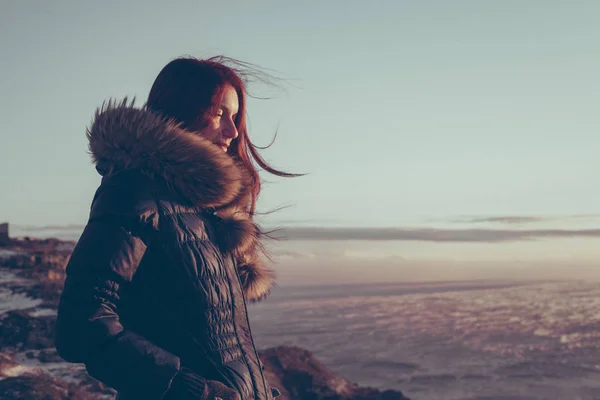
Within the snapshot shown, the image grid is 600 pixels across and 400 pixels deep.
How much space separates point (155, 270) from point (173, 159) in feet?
1.49

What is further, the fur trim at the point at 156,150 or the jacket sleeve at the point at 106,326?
the fur trim at the point at 156,150

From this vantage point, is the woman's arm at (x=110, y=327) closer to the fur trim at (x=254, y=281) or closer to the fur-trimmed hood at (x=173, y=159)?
the fur-trimmed hood at (x=173, y=159)

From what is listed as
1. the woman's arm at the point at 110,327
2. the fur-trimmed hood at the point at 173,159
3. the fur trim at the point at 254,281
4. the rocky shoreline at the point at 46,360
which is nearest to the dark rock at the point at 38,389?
the rocky shoreline at the point at 46,360

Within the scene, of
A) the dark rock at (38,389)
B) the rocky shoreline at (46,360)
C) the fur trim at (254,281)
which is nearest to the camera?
the fur trim at (254,281)

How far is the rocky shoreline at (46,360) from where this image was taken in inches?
274

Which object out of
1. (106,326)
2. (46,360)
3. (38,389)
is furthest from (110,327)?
(46,360)

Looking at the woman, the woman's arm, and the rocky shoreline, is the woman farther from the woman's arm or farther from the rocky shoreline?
the rocky shoreline

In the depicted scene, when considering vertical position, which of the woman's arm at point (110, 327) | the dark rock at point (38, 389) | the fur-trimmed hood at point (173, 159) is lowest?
the dark rock at point (38, 389)

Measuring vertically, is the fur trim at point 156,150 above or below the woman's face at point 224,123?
below

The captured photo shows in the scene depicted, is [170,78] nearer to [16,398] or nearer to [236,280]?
[236,280]

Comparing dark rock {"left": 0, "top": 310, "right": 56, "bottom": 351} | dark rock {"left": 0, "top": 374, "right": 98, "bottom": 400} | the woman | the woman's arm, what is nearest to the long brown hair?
the woman

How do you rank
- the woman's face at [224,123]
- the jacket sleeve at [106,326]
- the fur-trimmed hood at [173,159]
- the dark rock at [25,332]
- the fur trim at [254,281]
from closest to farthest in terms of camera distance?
the jacket sleeve at [106,326] → the fur-trimmed hood at [173,159] → the woman's face at [224,123] → the fur trim at [254,281] → the dark rock at [25,332]

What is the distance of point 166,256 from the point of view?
8.18ft

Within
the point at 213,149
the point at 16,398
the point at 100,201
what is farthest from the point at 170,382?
the point at 16,398
